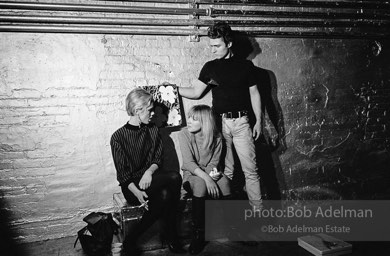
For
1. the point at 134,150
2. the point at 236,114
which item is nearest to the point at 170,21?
the point at 236,114

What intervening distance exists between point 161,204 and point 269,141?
183 cm

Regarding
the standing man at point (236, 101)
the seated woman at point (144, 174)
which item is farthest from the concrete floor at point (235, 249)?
the standing man at point (236, 101)

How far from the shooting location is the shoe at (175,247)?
2869 mm

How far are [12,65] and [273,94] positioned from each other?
10.1 feet

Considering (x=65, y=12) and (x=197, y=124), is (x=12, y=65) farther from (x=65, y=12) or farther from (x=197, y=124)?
(x=197, y=124)

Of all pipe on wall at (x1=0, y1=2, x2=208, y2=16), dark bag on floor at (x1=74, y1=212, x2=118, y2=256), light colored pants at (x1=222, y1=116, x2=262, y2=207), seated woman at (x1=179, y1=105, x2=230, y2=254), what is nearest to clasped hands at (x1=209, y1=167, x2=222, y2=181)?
seated woman at (x1=179, y1=105, x2=230, y2=254)

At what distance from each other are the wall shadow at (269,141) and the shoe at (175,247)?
1.20 metres

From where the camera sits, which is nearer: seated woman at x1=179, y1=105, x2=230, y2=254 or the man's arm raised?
seated woman at x1=179, y1=105, x2=230, y2=254

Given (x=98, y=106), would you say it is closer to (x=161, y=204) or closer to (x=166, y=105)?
(x=166, y=105)

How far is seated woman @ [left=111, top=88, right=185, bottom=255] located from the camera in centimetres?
284

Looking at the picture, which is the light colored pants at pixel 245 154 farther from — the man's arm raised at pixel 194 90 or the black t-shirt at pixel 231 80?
the man's arm raised at pixel 194 90

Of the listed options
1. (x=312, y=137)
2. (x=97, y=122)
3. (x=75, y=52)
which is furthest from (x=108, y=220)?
(x=312, y=137)

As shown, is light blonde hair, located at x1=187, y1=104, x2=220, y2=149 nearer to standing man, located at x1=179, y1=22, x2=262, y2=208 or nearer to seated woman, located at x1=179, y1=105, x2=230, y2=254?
seated woman, located at x1=179, y1=105, x2=230, y2=254

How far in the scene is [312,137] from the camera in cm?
411
